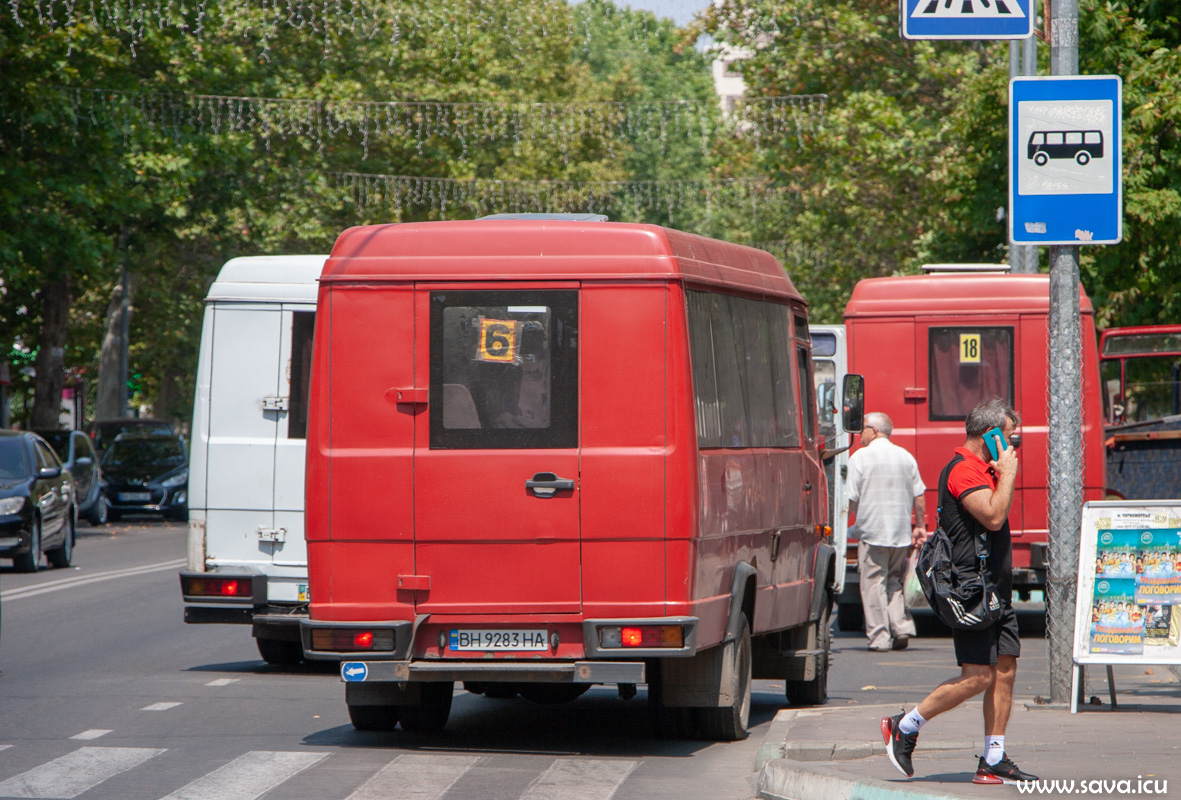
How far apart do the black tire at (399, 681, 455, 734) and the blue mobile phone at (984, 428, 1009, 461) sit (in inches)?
141

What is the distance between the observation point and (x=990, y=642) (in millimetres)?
7465

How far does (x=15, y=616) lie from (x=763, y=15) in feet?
75.1

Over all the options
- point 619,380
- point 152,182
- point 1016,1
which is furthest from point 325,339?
point 152,182

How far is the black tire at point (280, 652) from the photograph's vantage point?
1320 centimetres

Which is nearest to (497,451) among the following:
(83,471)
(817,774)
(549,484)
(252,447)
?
(549,484)

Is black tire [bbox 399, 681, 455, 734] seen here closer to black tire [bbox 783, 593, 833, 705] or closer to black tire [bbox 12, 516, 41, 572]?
black tire [bbox 783, 593, 833, 705]

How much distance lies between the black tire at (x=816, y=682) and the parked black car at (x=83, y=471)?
69.4 feet

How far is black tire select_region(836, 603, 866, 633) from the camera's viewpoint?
16.4 metres

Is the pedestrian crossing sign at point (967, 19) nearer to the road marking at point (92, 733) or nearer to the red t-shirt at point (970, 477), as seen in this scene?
the red t-shirt at point (970, 477)

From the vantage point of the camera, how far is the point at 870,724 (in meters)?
9.32

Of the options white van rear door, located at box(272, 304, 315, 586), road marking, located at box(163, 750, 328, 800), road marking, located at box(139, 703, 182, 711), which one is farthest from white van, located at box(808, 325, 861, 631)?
road marking, located at box(163, 750, 328, 800)

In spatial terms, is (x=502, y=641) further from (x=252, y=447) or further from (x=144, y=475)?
(x=144, y=475)

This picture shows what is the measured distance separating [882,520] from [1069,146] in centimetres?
523

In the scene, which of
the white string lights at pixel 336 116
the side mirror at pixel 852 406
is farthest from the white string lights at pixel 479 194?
the side mirror at pixel 852 406
